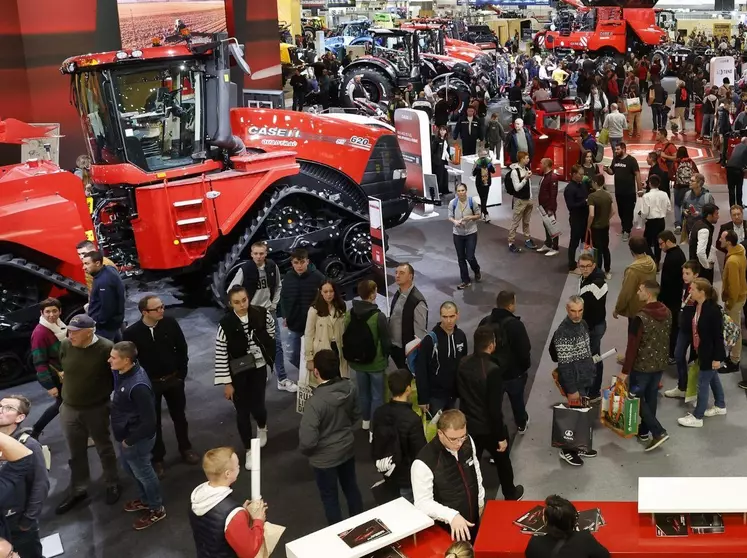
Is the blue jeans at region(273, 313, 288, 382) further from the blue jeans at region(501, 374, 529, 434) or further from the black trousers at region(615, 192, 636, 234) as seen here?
the black trousers at region(615, 192, 636, 234)

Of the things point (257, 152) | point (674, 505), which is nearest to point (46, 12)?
point (257, 152)

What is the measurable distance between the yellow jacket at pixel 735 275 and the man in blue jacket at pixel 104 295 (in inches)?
202

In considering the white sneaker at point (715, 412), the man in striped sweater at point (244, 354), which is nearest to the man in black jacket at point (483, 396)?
the man in striped sweater at point (244, 354)

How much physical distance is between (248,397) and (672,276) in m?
3.87

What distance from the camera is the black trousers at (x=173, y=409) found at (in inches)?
249

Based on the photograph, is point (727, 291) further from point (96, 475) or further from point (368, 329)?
point (96, 475)

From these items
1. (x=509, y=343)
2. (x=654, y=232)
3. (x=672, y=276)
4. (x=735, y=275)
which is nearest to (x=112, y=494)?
(x=509, y=343)

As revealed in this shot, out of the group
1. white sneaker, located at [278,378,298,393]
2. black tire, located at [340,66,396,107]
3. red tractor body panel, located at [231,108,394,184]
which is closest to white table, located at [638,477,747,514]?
white sneaker, located at [278,378,298,393]

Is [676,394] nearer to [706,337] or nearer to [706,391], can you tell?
[706,391]

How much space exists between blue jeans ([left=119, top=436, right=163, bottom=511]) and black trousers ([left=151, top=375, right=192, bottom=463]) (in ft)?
1.92

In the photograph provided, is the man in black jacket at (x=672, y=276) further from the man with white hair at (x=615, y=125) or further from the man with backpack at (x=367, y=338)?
the man with white hair at (x=615, y=125)

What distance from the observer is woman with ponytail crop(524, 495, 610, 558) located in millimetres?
3967

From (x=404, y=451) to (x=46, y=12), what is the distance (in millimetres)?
10592

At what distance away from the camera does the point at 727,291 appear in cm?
759
